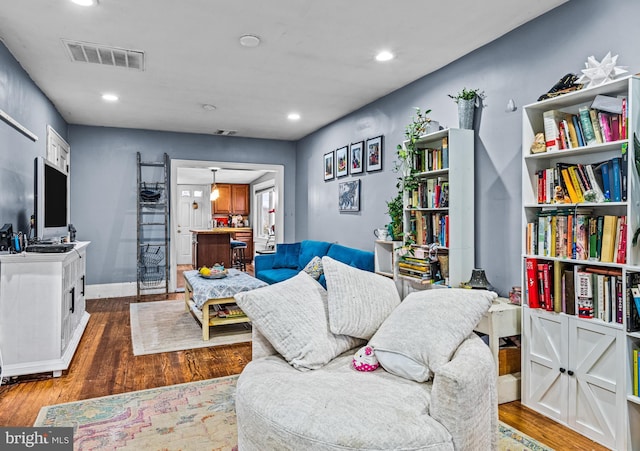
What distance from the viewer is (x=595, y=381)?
218cm

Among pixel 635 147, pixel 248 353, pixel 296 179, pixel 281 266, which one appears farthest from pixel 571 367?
pixel 296 179

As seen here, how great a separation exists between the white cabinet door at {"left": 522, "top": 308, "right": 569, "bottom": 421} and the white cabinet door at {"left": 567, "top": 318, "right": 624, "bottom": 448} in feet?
0.16

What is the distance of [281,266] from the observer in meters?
5.65

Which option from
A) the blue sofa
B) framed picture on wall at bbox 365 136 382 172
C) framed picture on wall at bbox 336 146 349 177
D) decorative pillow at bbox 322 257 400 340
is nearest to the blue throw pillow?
the blue sofa

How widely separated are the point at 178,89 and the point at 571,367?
13.8 feet

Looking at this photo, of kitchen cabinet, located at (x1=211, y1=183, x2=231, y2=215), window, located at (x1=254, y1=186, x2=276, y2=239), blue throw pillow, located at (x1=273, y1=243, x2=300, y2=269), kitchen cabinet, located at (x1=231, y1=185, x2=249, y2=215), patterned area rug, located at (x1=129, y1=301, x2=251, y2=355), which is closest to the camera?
patterned area rug, located at (x1=129, y1=301, x2=251, y2=355)

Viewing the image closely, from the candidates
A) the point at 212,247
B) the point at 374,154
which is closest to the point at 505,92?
the point at 374,154

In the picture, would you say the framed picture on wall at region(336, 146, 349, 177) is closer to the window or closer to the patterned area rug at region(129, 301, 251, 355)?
the patterned area rug at region(129, 301, 251, 355)

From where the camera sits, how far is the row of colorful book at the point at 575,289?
2119 millimetres

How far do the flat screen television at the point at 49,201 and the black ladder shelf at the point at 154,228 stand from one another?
6.20 feet

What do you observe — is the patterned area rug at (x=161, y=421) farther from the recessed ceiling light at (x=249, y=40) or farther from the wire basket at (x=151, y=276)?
the wire basket at (x=151, y=276)

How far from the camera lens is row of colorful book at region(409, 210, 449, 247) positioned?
126 inches

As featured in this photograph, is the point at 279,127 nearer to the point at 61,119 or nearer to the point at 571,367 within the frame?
the point at 61,119

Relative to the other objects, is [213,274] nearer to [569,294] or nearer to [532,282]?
[532,282]
